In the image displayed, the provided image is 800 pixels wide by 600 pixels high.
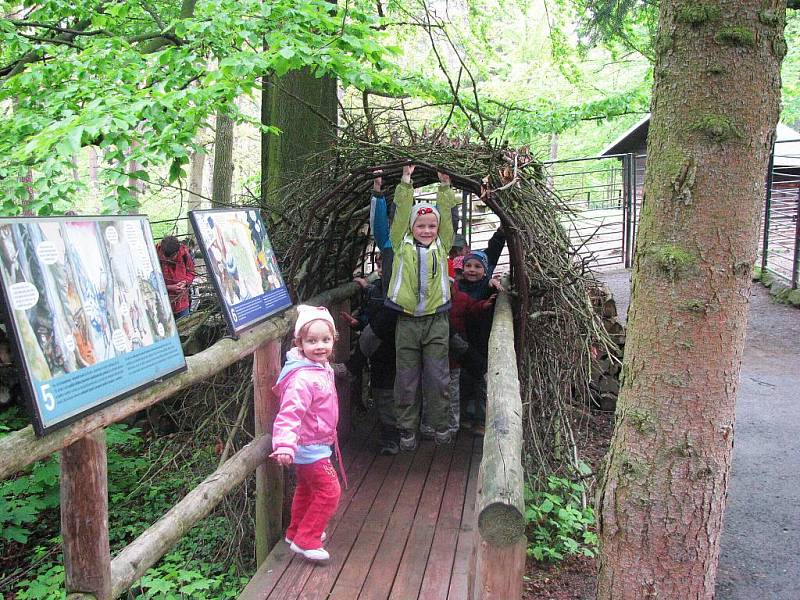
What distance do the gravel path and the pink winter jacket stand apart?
2557mm

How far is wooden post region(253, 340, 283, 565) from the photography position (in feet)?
12.7

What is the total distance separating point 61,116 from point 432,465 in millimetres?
3628

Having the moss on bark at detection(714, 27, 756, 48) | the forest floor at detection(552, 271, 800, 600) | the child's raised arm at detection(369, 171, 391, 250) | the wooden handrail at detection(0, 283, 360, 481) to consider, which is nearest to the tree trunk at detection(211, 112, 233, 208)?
the forest floor at detection(552, 271, 800, 600)

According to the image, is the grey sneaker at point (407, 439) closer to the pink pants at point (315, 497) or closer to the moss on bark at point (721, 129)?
the pink pants at point (315, 497)

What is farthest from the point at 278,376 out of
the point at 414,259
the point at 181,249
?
the point at 181,249

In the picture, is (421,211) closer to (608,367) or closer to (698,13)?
(698,13)

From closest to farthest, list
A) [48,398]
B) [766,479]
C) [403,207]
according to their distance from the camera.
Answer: [48,398] → [403,207] → [766,479]

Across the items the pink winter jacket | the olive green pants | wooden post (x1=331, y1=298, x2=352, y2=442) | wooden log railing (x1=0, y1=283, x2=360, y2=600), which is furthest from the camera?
wooden post (x1=331, y1=298, x2=352, y2=442)

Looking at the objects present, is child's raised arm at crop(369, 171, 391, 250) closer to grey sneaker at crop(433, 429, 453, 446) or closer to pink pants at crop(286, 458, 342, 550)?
grey sneaker at crop(433, 429, 453, 446)

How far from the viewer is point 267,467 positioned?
3973 millimetres

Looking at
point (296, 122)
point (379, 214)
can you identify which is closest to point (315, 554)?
point (379, 214)

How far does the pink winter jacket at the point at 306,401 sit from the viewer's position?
134 inches

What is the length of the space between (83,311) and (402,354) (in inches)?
106

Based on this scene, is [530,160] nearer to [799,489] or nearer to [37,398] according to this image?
[799,489]
